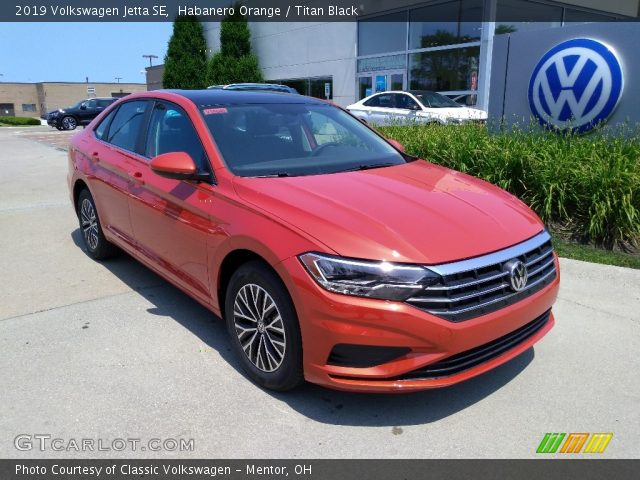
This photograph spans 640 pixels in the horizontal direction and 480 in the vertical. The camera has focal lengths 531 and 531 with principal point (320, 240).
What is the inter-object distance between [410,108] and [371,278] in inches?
457

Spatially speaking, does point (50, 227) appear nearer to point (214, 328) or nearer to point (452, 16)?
point (214, 328)

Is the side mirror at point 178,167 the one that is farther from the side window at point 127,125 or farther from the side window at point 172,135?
the side window at point 127,125

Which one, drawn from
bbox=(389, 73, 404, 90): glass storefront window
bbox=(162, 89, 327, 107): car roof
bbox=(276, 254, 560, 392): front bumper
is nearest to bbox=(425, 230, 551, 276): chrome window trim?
bbox=(276, 254, 560, 392): front bumper

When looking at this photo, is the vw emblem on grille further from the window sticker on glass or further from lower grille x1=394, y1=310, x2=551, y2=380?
the window sticker on glass

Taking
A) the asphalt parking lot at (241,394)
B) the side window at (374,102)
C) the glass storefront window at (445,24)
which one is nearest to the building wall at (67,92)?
the glass storefront window at (445,24)

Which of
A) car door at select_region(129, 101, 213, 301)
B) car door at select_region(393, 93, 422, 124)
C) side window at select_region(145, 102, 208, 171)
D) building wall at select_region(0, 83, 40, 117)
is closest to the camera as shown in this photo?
car door at select_region(129, 101, 213, 301)

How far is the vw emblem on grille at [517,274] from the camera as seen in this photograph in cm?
273

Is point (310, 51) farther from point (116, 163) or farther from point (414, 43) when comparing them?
point (116, 163)

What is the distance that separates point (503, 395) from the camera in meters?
3.07

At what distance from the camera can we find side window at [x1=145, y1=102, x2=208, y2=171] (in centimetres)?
362

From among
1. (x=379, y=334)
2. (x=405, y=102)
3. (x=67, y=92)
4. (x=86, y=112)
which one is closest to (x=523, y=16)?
(x=405, y=102)

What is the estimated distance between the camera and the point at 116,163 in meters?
4.52
